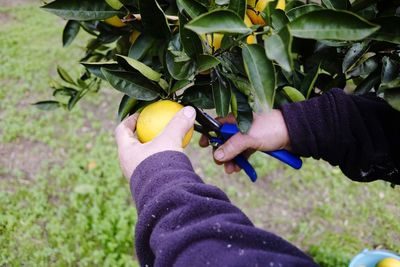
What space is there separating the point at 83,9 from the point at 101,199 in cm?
159

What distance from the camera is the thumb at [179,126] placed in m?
0.82

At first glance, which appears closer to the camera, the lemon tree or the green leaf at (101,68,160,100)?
the lemon tree

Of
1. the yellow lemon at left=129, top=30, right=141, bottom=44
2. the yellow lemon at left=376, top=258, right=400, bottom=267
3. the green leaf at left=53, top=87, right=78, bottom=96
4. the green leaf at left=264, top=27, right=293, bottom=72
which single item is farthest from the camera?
the yellow lemon at left=376, top=258, right=400, bottom=267

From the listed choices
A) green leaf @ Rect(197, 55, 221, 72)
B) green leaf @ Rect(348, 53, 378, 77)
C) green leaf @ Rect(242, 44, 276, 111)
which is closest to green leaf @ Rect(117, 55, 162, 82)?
green leaf @ Rect(197, 55, 221, 72)

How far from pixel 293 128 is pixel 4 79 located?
9.11ft

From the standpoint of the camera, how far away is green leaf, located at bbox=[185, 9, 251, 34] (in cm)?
58

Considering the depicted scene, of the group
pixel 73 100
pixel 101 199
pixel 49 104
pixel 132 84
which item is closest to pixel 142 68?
pixel 132 84

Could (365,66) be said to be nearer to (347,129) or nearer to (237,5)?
(347,129)

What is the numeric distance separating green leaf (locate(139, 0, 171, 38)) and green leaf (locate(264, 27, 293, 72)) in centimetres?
26

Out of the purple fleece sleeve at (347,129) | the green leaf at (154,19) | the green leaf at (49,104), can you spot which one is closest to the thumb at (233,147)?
the purple fleece sleeve at (347,129)

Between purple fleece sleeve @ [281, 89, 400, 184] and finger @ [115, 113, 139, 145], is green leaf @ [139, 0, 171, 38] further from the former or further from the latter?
purple fleece sleeve @ [281, 89, 400, 184]

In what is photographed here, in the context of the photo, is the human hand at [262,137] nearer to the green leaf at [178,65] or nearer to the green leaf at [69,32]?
the green leaf at [178,65]

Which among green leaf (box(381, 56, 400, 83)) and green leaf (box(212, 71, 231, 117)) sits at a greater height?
green leaf (box(381, 56, 400, 83))

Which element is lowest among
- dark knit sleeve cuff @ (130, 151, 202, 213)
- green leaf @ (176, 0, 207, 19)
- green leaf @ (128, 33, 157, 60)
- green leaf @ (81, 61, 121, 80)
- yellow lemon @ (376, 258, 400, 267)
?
yellow lemon @ (376, 258, 400, 267)
